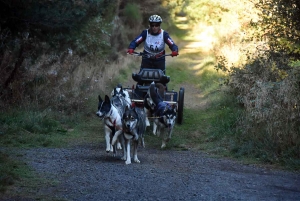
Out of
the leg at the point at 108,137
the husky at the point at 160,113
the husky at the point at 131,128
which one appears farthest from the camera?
the husky at the point at 160,113

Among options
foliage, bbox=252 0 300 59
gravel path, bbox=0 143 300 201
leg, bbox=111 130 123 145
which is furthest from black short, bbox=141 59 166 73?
leg, bbox=111 130 123 145

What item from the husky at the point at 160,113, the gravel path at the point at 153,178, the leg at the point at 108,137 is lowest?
the gravel path at the point at 153,178

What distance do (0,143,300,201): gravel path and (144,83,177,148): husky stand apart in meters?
0.84

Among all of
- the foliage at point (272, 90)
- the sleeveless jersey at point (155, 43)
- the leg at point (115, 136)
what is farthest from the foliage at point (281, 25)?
the leg at point (115, 136)

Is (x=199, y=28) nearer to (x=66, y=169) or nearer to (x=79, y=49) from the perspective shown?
(x=79, y=49)

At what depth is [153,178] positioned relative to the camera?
9.34 metres

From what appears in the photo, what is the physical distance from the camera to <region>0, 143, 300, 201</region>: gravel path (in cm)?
830

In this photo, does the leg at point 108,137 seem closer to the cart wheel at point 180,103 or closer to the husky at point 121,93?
the husky at point 121,93

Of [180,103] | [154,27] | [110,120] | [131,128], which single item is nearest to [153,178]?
[131,128]

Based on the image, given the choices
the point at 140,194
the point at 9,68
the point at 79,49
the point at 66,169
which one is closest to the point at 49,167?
the point at 66,169

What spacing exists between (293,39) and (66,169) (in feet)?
22.2

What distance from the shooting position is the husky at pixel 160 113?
41.7ft

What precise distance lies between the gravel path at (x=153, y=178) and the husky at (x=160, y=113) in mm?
844

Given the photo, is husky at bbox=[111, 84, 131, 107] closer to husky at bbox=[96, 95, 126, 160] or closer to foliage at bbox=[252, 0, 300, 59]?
Answer: husky at bbox=[96, 95, 126, 160]
